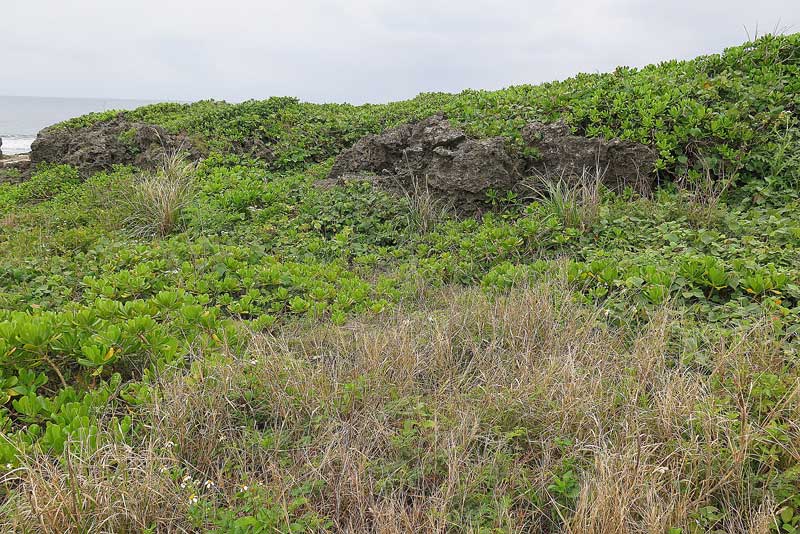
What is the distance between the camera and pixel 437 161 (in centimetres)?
695

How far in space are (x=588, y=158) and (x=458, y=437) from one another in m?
4.89

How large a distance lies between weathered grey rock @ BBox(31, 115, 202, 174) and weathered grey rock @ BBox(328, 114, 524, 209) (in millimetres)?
3226

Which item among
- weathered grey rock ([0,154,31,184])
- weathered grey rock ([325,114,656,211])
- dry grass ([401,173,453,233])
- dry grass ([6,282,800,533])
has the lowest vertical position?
dry grass ([6,282,800,533])

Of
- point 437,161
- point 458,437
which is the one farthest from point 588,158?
point 458,437

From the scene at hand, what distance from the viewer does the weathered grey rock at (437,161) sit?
6547 mm

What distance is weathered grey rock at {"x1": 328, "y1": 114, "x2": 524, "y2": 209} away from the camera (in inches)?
258

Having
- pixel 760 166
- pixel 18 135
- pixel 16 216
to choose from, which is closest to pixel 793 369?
pixel 760 166

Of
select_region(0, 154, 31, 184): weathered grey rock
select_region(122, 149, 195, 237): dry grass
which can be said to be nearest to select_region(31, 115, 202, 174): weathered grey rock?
select_region(0, 154, 31, 184): weathered grey rock

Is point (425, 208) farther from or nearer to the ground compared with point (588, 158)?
nearer to the ground

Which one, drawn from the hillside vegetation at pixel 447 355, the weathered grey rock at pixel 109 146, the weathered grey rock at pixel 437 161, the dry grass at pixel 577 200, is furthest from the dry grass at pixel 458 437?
the weathered grey rock at pixel 109 146

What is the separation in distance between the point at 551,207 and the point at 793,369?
3240mm

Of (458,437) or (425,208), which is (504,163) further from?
(458,437)

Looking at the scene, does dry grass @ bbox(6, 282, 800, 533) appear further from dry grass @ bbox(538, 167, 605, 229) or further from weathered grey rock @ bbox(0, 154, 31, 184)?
weathered grey rock @ bbox(0, 154, 31, 184)

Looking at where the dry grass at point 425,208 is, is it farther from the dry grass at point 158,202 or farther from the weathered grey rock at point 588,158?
the dry grass at point 158,202
